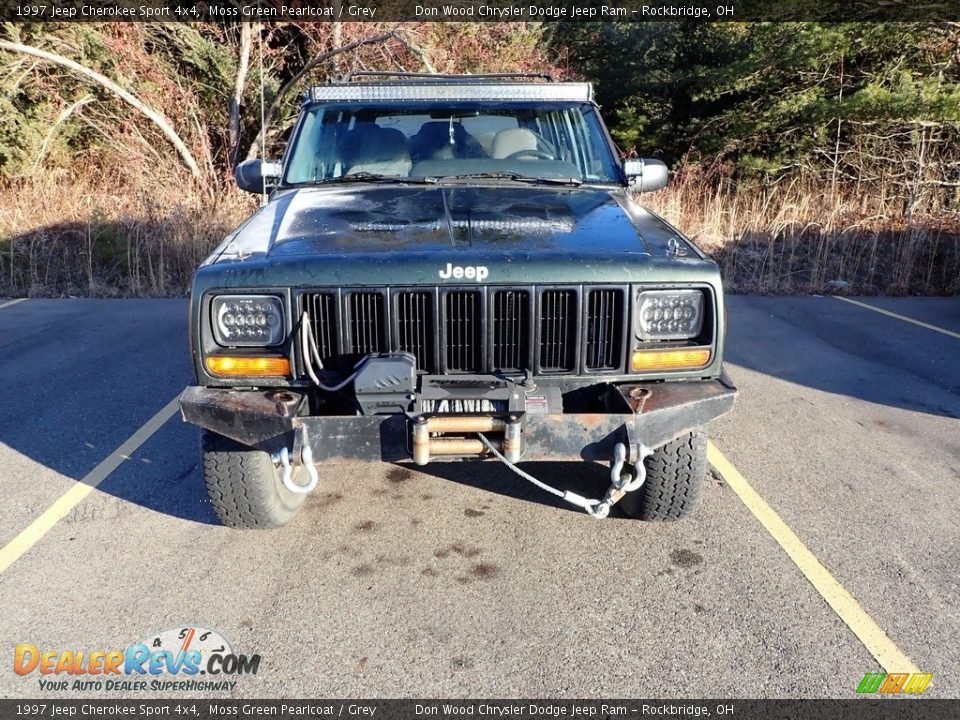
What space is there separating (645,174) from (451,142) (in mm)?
1162

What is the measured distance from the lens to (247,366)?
10.6ft

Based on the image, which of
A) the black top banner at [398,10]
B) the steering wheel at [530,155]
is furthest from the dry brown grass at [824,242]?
the steering wheel at [530,155]

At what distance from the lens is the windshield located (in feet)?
14.9

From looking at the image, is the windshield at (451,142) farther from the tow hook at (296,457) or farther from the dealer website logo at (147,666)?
the dealer website logo at (147,666)

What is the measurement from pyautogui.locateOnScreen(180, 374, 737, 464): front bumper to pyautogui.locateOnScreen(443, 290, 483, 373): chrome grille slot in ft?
1.11

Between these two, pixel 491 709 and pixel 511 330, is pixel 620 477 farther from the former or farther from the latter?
pixel 491 709

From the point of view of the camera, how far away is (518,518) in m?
3.97

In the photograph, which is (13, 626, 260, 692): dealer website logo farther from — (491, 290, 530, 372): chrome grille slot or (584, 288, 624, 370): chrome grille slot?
(584, 288, 624, 370): chrome grille slot

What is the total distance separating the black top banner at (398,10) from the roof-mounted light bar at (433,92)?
424 inches

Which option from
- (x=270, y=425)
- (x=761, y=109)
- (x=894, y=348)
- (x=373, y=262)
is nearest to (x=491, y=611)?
(x=270, y=425)

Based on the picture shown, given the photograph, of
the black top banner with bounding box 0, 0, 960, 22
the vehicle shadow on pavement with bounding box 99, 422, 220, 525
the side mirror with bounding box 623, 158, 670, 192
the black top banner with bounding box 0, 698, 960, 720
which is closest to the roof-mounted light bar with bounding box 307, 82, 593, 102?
the side mirror with bounding box 623, 158, 670, 192

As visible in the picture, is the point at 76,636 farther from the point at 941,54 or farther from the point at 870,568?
the point at 941,54

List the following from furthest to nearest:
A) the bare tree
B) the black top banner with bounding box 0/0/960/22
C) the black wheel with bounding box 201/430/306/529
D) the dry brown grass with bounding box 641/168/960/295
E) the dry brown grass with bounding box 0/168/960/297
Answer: the bare tree
the black top banner with bounding box 0/0/960/22
the dry brown grass with bounding box 641/168/960/295
the dry brown grass with bounding box 0/168/960/297
the black wheel with bounding box 201/430/306/529

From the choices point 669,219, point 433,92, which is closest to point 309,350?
point 433,92
